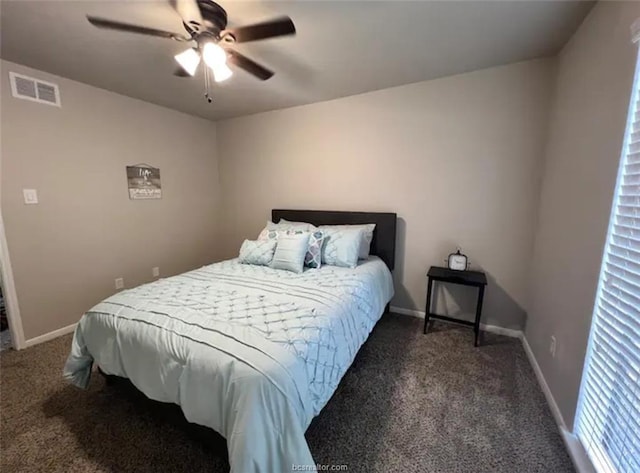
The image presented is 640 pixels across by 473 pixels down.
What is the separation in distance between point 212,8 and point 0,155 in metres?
2.18

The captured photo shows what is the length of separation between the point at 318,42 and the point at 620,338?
234 centimetres

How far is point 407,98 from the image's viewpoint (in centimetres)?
276

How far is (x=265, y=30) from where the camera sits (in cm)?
151

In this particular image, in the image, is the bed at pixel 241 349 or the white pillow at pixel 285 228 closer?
the bed at pixel 241 349

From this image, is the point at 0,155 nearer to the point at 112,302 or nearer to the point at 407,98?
the point at 112,302

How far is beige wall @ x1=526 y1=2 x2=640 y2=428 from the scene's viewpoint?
1.32 m

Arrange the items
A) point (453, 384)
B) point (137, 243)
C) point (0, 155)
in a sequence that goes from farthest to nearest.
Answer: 1. point (137, 243)
2. point (0, 155)
3. point (453, 384)

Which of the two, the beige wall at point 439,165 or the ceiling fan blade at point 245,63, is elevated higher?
the ceiling fan blade at point 245,63

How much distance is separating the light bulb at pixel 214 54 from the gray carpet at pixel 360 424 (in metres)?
1.96

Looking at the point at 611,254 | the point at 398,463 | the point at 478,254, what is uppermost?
the point at 611,254

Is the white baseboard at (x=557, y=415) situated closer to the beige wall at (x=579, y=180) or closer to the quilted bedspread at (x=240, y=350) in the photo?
the beige wall at (x=579, y=180)

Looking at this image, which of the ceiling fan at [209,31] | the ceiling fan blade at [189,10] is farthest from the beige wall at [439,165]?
the ceiling fan blade at [189,10]

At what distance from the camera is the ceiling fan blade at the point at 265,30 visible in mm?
1418

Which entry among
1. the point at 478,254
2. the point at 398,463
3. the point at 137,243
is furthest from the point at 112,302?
the point at 478,254
